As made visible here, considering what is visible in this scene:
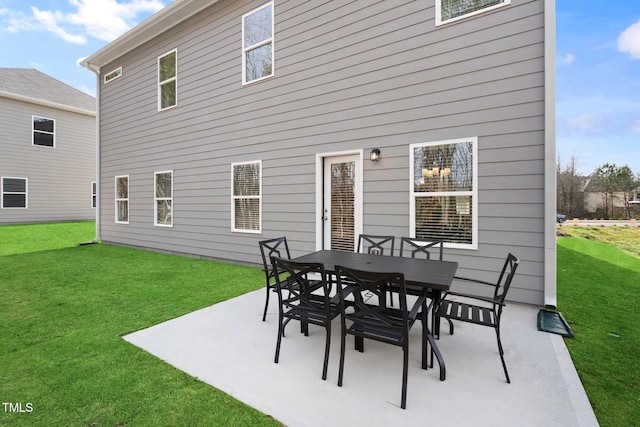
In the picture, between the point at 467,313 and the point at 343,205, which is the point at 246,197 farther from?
the point at 467,313

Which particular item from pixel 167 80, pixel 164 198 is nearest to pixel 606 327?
pixel 164 198

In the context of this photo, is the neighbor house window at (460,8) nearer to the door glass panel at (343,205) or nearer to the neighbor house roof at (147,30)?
the door glass panel at (343,205)

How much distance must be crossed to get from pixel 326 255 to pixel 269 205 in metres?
2.79

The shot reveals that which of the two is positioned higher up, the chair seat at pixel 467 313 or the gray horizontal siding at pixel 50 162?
the gray horizontal siding at pixel 50 162

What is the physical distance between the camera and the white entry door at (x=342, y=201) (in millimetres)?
5113

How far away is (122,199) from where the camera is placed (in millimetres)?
9180

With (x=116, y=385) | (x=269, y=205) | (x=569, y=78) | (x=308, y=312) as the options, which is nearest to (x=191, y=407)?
(x=116, y=385)

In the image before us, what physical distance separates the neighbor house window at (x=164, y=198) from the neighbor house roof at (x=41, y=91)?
33.3 feet

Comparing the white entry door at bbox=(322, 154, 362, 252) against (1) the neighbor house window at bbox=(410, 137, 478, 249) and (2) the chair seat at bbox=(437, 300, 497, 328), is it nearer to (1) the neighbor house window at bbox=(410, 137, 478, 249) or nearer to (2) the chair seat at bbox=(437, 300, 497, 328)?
(1) the neighbor house window at bbox=(410, 137, 478, 249)

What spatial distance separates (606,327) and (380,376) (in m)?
2.75

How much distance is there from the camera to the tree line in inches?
609

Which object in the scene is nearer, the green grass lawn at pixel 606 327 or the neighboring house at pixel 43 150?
the green grass lawn at pixel 606 327

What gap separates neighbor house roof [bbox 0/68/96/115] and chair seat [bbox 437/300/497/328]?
58.4 ft

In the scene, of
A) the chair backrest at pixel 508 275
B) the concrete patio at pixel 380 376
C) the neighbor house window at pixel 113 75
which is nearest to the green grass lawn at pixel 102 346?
the concrete patio at pixel 380 376
